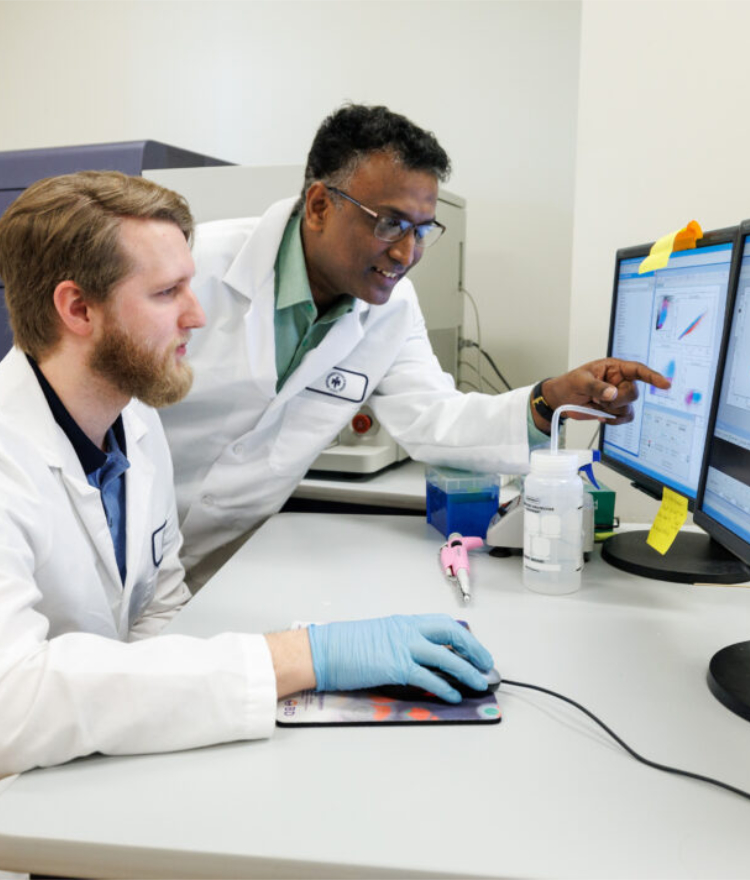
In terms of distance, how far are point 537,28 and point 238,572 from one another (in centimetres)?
179

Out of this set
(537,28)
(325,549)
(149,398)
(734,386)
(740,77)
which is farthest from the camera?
(537,28)

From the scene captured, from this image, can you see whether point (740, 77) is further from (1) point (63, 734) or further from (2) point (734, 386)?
(1) point (63, 734)

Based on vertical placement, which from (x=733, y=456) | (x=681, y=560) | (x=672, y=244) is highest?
(x=672, y=244)

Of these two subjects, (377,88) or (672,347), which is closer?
(672,347)

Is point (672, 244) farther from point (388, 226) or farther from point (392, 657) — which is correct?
point (392, 657)

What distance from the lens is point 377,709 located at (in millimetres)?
704

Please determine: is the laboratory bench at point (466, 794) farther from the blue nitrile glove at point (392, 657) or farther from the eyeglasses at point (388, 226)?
the eyeglasses at point (388, 226)

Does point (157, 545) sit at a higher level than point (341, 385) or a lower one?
lower

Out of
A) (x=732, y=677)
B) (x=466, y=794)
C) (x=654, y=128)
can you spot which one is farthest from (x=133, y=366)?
(x=654, y=128)

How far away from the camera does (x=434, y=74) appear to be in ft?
7.26

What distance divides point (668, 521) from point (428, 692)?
1.45 ft

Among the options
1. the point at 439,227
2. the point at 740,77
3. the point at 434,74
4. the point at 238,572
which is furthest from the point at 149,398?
the point at 434,74

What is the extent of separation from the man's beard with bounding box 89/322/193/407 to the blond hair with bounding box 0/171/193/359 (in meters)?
0.06

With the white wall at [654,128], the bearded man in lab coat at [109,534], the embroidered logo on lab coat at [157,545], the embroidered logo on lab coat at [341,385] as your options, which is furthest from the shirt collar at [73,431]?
the white wall at [654,128]
